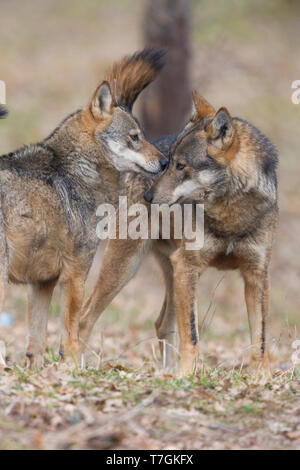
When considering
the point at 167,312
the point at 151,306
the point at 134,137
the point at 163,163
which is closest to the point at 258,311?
the point at 167,312

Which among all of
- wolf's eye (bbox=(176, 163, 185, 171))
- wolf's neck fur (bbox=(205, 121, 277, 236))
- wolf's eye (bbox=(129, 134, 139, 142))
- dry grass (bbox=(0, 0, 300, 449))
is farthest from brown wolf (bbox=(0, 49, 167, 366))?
wolf's neck fur (bbox=(205, 121, 277, 236))

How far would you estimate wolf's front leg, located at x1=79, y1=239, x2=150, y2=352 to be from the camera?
27.0 ft

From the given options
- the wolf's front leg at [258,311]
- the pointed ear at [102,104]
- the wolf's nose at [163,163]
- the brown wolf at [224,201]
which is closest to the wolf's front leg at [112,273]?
the brown wolf at [224,201]

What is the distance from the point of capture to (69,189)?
772 cm

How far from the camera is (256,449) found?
17.4ft

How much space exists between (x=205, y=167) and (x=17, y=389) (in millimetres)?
2839

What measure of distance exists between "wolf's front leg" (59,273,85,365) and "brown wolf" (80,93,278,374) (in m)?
1.02

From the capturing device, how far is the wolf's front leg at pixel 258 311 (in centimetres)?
755

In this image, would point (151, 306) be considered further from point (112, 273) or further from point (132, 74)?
point (132, 74)

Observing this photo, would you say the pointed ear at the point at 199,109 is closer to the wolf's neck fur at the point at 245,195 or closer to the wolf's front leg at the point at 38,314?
the wolf's neck fur at the point at 245,195

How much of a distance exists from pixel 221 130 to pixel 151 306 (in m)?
7.33

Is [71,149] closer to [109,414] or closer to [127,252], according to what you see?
[127,252]

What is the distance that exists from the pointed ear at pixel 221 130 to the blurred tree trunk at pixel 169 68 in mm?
9167
